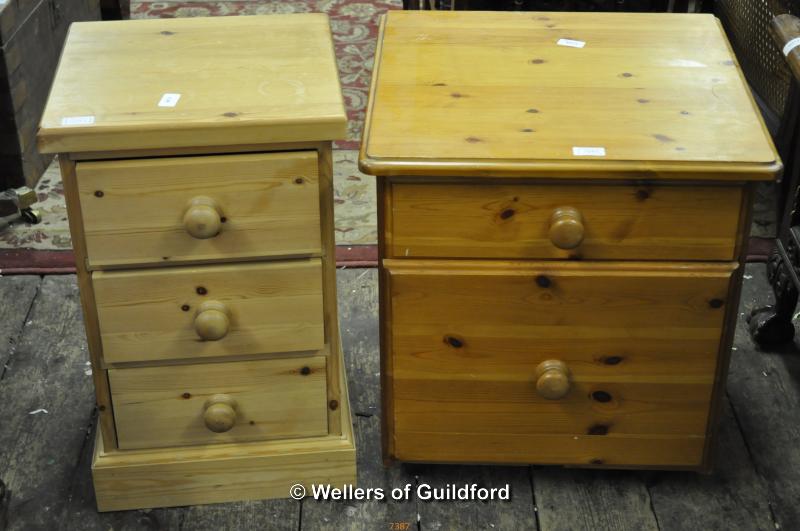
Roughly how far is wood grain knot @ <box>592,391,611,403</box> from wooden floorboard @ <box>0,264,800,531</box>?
19 centimetres

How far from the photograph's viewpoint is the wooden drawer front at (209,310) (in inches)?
60.2

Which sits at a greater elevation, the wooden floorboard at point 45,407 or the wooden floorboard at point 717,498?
the wooden floorboard at point 45,407

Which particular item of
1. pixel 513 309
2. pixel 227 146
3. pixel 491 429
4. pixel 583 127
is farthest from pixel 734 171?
pixel 227 146

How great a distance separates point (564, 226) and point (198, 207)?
19.3 inches

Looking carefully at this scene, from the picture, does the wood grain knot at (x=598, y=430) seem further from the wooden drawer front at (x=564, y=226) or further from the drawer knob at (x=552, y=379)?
the wooden drawer front at (x=564, y=226)

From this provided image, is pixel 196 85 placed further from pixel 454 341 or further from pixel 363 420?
pixel 363 420

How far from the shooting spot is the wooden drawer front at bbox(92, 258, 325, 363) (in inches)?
60.2

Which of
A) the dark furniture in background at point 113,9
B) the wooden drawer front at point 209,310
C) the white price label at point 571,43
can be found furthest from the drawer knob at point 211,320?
the dark furniture in background at point 113,9

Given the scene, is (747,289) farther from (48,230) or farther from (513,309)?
(48,230)

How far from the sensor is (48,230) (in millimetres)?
2393

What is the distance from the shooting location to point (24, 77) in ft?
8.02

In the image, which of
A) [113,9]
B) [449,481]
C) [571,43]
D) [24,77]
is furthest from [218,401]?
[113,9]

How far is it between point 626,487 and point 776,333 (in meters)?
0.50

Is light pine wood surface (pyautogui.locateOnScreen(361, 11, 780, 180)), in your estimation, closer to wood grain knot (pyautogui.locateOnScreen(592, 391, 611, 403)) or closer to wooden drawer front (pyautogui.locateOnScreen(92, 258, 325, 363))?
wooden drawer front (pyautogui.locateOnScreen(92, 258, 325, 363))
